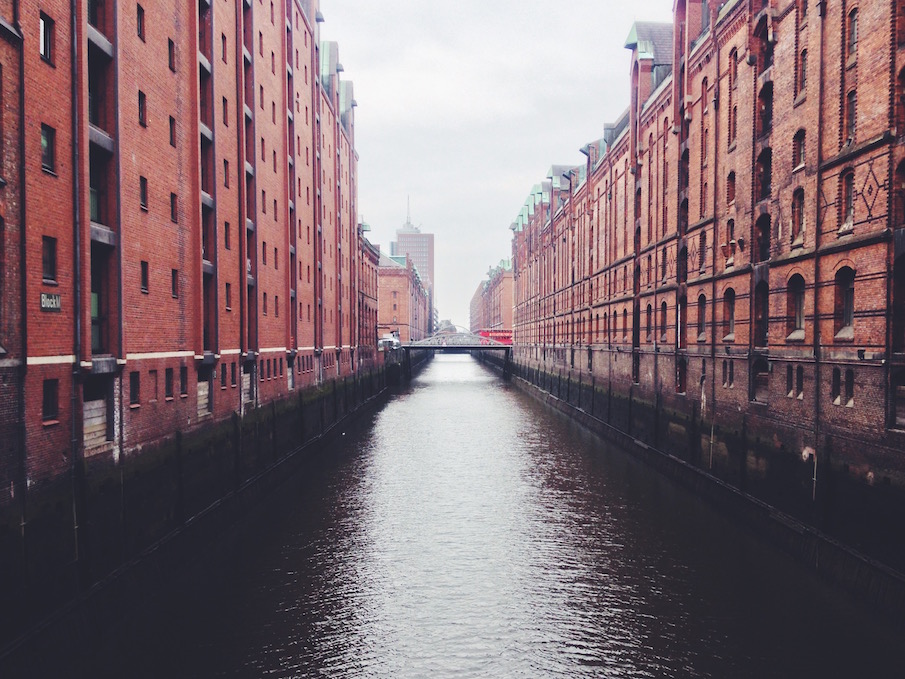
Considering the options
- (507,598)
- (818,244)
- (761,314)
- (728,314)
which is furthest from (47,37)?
→ (728,314)

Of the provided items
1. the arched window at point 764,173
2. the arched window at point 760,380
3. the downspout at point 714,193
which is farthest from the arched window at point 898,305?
the downspout at point 714,193

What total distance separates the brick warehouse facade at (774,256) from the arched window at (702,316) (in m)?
0.08

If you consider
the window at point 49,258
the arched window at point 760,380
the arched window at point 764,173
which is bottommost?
the arched window at point 760,380

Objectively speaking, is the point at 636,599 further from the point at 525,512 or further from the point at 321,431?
the point at 321,431

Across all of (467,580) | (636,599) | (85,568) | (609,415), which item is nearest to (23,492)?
(85,568)

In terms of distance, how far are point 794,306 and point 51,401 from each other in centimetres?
1734

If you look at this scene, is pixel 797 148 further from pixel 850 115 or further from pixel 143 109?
pixel 143 109

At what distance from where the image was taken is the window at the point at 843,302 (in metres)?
15.4

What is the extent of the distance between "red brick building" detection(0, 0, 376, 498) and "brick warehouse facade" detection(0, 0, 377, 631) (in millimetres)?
47

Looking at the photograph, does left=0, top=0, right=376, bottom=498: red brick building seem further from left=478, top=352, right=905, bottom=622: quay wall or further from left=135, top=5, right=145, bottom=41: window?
left=478, top=352, right=905, bottom=622: quay wall

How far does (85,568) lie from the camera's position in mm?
12305

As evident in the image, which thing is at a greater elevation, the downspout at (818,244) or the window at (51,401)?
the downspout at (818,244)

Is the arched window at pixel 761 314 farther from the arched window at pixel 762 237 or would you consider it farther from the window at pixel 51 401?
the window at pixel 51 401

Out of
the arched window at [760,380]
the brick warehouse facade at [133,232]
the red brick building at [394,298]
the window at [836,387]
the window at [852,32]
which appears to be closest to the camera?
→ the brick warehouse facade at [133,232]
